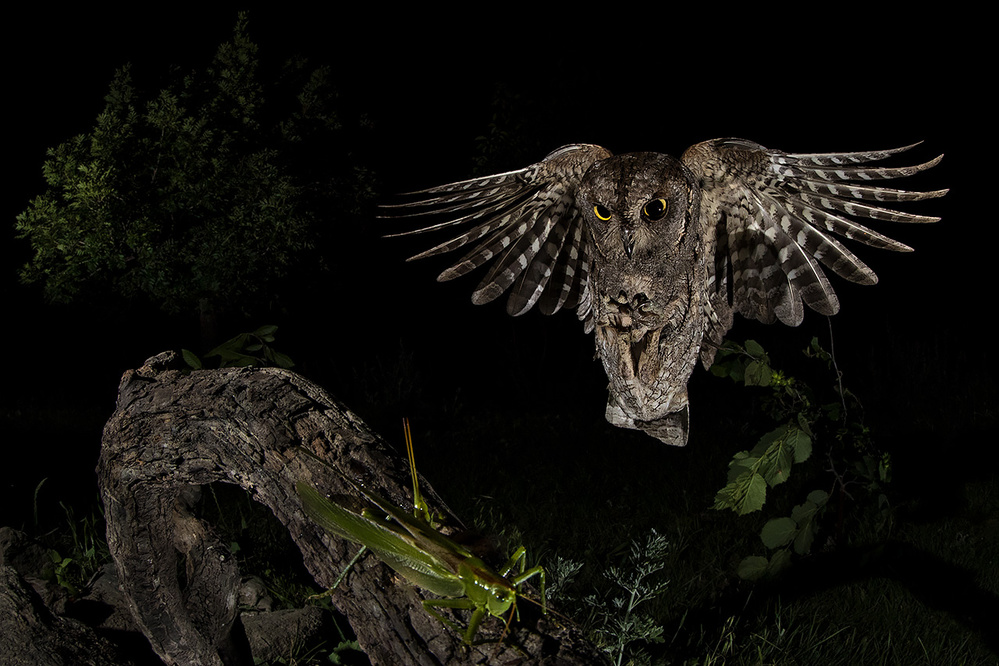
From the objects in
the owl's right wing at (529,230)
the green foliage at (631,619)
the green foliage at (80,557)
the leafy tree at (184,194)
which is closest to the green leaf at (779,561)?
the green foliage at (631,619)

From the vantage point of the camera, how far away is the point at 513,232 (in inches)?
63.7

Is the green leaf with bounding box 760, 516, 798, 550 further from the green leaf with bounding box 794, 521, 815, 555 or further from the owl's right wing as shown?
the owl's right wing

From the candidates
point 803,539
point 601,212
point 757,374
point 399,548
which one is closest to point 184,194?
point 757,374

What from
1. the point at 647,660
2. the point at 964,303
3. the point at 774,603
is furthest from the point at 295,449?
the point at 964,303

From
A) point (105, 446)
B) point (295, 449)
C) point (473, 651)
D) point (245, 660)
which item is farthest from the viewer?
point (245, 660)

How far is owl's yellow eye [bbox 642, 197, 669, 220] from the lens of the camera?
111 cm

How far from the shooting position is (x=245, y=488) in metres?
1.99

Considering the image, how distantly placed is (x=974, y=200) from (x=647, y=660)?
501 centimetres

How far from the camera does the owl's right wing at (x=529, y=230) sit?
154 cm

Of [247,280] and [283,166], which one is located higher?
[283,166]

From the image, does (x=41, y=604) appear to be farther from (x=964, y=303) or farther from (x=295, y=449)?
(x=964, y=303)

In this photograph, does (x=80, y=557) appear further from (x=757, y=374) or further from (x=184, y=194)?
(x=757, y=374)

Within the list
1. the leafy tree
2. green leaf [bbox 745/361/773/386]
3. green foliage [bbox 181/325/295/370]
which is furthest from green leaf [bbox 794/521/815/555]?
the leafy tree

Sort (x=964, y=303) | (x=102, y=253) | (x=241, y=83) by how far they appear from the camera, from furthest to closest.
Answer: (x=964, y=303)
(x=241, y=83)
(x=102, y=253)
